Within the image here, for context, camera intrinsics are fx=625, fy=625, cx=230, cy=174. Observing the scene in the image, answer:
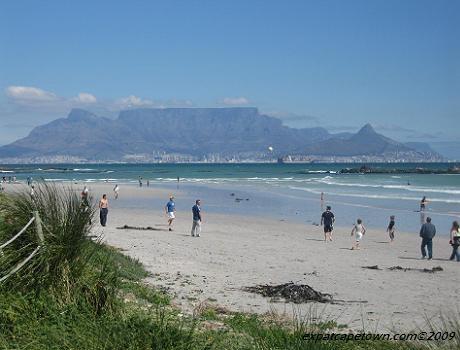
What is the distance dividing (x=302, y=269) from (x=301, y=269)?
0.03 m

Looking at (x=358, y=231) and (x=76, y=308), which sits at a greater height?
(x=76, y=308)

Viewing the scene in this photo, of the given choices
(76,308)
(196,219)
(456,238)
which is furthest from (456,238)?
(76,308)

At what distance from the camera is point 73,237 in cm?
674

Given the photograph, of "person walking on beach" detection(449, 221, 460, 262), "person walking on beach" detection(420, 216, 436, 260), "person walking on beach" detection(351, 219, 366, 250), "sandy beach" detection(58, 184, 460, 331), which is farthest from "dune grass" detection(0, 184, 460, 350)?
"person walking on beach" detection(351, 219, 366, 250)

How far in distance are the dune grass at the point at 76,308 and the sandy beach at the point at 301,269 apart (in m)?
0.89

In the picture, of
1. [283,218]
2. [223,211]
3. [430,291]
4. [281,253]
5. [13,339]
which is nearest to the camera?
[13,339]

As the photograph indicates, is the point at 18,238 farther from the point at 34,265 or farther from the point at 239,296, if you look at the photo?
the point at 239,296

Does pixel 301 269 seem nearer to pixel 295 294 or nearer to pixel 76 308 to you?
pixel 295 294

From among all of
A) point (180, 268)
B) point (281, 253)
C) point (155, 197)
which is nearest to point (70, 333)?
point (180, 268)

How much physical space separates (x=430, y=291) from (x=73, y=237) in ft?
29.2

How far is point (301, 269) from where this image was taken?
15734mm

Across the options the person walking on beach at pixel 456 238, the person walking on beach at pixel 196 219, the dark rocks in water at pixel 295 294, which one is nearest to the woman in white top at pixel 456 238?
the person walking on beach at pixel 456 238

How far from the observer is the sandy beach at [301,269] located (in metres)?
10.9

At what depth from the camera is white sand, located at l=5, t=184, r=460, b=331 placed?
35.8 ft
